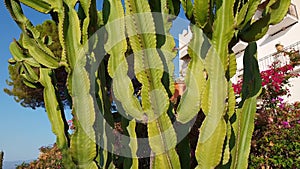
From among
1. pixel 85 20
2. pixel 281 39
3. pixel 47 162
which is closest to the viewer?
pixel 85 20

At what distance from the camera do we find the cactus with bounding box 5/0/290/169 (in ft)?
6.30

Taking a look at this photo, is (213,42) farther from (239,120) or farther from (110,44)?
(110,44)

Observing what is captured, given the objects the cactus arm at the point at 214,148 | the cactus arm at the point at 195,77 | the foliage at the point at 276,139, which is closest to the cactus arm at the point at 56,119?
the cactus arm at the point at 195,77

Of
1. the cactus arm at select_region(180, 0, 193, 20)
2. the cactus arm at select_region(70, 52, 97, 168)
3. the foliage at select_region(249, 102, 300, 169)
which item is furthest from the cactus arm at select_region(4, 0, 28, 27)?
the foliage at select_region(249, 102, 300, 169)

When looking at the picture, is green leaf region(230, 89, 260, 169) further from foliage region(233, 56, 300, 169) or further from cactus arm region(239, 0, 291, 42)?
foliage region(233, 56, 300, 169)

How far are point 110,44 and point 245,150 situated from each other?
1360 millimetres

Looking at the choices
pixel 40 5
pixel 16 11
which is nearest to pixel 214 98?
pixel 40 5

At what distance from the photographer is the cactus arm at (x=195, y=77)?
2162 mm

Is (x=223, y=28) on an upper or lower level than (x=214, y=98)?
upper

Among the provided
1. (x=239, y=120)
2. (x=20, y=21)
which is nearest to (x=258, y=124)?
(x=239, y=120)

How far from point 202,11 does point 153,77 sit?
1.99 feet

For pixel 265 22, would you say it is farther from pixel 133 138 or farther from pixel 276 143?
pixel 276 143

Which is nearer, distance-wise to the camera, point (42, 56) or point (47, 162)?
point (42, 56)

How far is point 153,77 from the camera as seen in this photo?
1.93 metres
